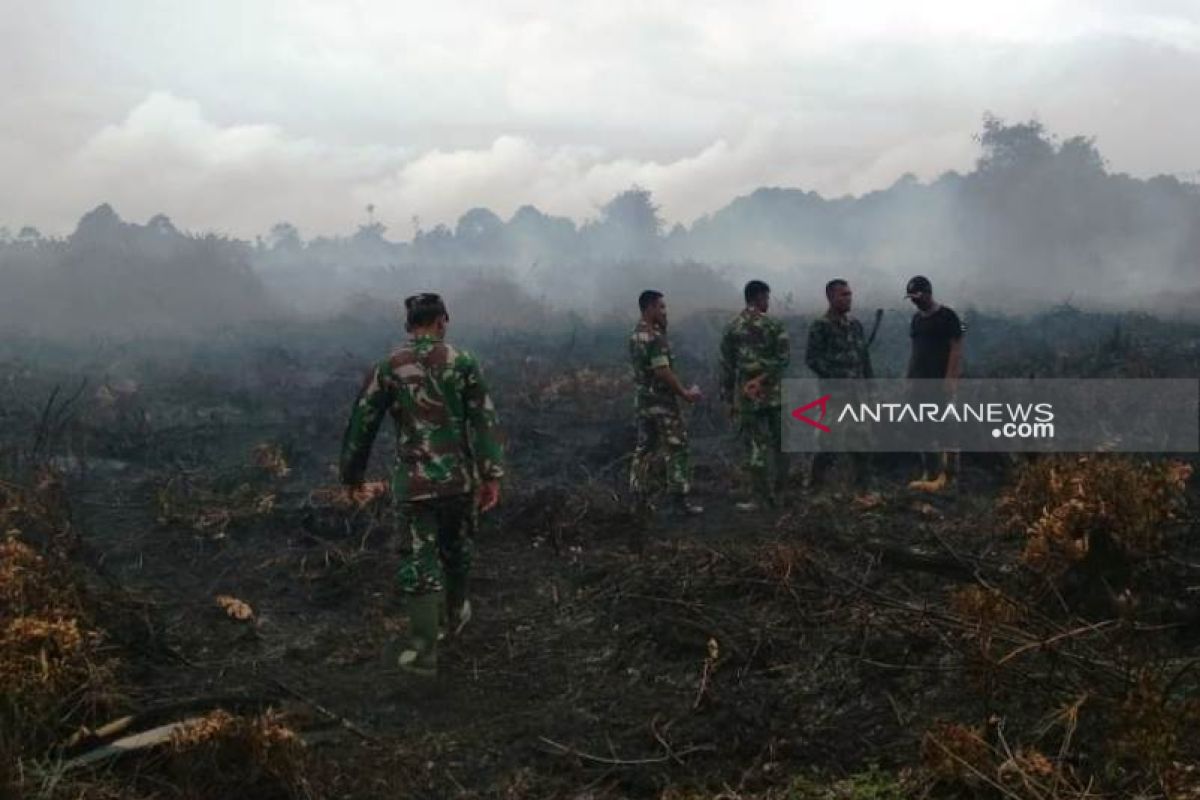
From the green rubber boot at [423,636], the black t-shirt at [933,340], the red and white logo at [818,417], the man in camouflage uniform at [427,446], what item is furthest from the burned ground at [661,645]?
the black t-shirt at [933,340]

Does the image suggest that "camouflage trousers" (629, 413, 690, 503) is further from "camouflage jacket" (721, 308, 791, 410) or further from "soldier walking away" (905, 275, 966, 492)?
"soldier walking away" (905, 275, 966, 492)

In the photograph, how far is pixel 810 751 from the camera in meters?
3.79

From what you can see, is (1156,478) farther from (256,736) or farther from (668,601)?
(256,736)

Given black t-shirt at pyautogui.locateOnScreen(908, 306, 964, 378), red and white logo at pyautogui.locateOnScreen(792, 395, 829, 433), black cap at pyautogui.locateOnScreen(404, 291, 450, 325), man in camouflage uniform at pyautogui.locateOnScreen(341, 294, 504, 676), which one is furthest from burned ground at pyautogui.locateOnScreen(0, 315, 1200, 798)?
black cap at pyautogui.locateOnScreen(404, 291, 450, 325)

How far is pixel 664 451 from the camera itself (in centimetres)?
879

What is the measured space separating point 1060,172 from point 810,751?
147 feet

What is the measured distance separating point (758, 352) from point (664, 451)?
4.19ft

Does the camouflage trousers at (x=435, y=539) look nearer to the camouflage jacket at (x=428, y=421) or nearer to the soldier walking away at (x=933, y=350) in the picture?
the camouflage jacket at (x=428, y=421)

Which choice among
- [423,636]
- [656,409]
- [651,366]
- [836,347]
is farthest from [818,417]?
[423,636]

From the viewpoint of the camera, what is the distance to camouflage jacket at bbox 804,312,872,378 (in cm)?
869

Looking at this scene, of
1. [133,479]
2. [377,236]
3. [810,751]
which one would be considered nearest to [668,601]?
[810,751]

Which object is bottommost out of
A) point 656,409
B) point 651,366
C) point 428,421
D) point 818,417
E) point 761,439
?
point 761,439

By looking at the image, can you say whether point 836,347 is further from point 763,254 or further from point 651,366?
point 763,254

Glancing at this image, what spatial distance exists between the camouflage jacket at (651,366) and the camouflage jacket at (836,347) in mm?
1348
